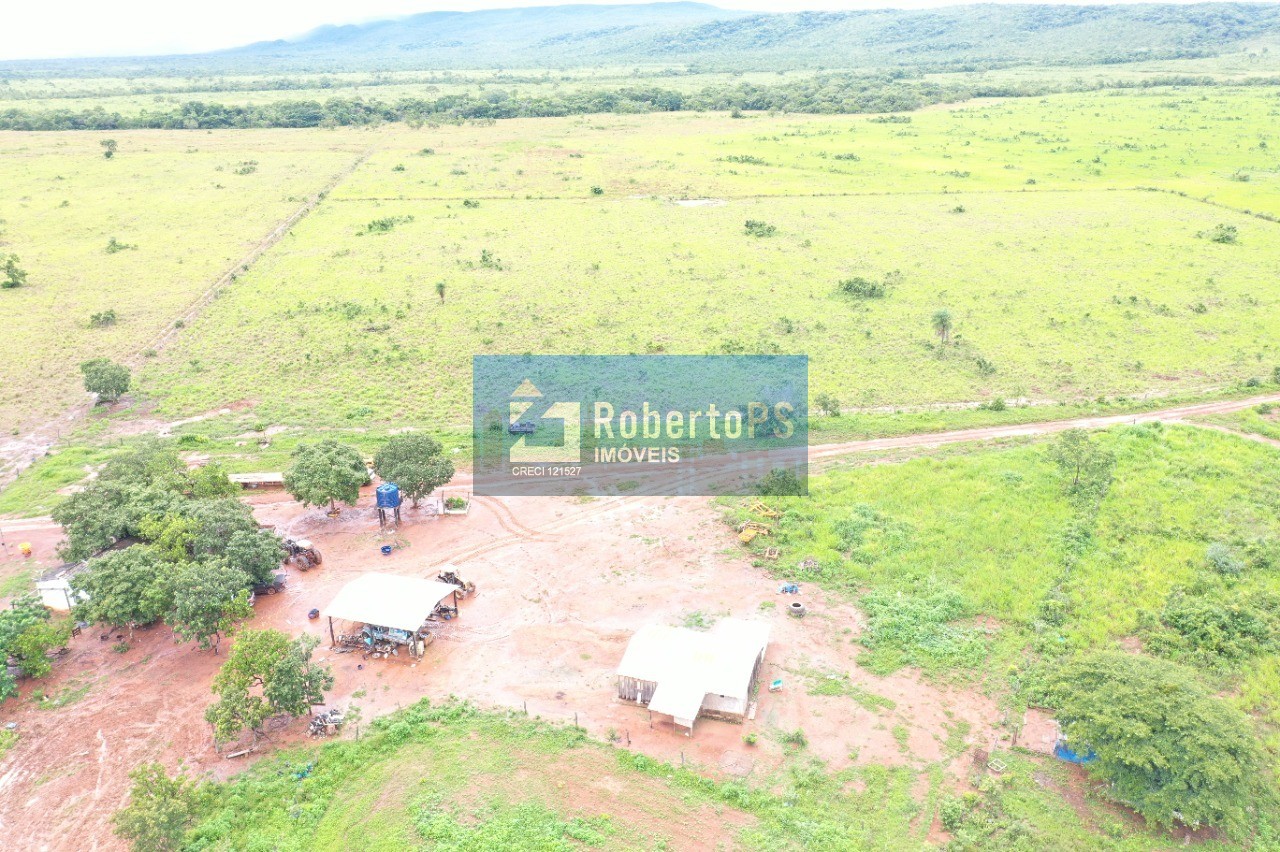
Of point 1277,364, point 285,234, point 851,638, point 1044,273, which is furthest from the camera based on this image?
point 285,234

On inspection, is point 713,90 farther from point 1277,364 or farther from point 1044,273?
point 1277,364

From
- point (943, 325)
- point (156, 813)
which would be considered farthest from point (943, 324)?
point (156, 813)

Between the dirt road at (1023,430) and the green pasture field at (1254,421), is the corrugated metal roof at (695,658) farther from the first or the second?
the green pasture field at (1254,421)

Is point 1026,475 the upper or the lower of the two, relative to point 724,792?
upper

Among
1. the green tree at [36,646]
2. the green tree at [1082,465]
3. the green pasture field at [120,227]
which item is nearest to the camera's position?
the green tree at [36,646]

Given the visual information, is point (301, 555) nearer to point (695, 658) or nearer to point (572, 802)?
point (572, 802)

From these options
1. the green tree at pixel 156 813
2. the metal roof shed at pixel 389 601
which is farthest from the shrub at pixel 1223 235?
the green tree at pixel 156 813

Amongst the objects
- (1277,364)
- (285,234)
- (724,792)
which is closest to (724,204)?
(285,234)
